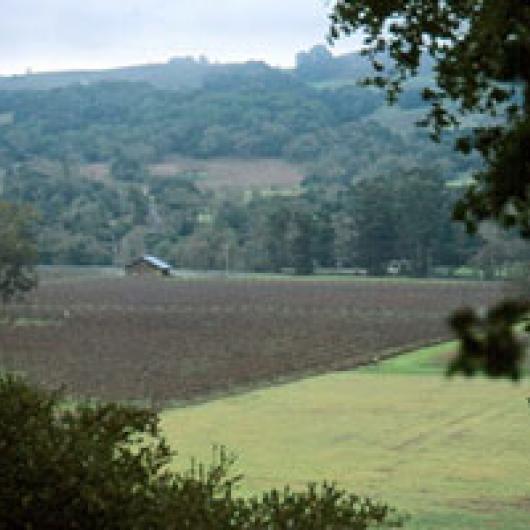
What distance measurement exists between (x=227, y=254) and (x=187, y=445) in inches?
5338

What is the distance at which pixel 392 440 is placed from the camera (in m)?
36.5

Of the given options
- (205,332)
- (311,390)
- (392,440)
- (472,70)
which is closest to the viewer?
(472,70)

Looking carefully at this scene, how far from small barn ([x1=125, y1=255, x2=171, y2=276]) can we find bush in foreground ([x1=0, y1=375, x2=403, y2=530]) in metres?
147

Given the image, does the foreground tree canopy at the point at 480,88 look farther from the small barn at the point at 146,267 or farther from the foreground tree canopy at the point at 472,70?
the small barn at the point at 146,267

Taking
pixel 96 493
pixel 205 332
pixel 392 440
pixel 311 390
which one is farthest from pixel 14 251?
pixel 96 493

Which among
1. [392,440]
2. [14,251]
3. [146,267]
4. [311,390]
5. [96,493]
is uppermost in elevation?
[14,251]

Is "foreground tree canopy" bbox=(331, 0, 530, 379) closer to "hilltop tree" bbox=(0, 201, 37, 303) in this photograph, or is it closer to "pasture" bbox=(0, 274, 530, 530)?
"pasture" bbox=(0, 274, 530, 530)

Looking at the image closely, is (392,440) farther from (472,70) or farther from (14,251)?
(14,251)

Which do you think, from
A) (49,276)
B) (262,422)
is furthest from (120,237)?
(262,422)

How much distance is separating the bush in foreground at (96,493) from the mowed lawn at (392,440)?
14.7 meters

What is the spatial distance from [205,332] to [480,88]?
67.0 meters

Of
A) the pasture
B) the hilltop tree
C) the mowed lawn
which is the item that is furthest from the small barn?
the mowed lawn

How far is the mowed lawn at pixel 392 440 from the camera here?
2744 centimetres

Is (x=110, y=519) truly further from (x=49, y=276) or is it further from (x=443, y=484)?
(x=49, y=276)
